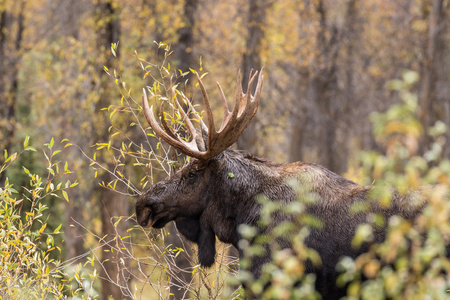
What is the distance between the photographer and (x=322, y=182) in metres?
5.44

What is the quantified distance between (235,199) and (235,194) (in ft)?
0.14

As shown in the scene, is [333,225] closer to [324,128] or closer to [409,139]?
[409,139]

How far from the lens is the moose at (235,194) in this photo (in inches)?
203

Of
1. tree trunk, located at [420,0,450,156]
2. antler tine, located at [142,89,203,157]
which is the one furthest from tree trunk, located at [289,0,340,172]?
antler tine, located at [142,89,203,157]

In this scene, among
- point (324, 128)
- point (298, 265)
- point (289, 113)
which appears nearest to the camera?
point (298, 265)

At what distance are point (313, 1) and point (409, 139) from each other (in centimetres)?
1826

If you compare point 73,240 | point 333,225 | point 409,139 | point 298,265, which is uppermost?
point 409,139

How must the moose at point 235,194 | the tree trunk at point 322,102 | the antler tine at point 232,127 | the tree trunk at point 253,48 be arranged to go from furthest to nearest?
the tree trunk at point 322,102 → the tree trunk at point 253,48 → the antler tine at point 232,127 → the moose at point 235,194

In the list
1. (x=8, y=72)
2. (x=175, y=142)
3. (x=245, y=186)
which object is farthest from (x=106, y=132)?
(x=245, y=186)

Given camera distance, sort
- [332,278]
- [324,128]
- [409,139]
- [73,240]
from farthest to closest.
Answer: [324,128]
[73,240]
[332,278]
[409,139]

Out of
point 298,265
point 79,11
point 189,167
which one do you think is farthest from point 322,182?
point 79,11

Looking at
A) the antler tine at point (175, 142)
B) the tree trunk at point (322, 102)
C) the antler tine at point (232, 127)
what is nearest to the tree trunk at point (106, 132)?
the antler tine at point (175, 142)

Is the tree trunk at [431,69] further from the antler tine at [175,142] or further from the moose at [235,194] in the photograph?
the antler tine at [175,142]

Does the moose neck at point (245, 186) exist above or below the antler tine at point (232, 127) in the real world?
below
